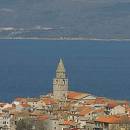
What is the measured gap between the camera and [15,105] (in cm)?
6003

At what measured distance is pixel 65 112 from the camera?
57.2 meters

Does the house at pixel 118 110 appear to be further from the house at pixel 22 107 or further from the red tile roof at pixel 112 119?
the house at pixel 22 107

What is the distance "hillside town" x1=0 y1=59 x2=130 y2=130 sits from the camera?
5275 cm

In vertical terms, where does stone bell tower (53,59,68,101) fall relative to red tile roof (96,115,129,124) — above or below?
above

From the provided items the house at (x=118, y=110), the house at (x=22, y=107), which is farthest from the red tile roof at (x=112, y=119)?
the house at (x=22, y=107)

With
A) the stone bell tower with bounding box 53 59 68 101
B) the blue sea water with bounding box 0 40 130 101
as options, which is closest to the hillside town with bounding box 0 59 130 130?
the stone bell tower with bounding box 53 59 68 101

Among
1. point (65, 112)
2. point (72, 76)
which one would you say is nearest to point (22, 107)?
point (65, 112)

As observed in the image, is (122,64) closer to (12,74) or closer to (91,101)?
(12,74)

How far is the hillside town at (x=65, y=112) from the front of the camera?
5275 cm

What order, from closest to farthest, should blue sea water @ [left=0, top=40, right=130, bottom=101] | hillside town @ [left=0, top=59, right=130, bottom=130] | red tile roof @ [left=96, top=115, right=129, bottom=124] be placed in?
red tile roof @ [left=96, top=115, right=129, bottom=124] < hillside town @ [left=0, top=59, right=130, bottom=130] < blue sea water @ [left=0, top=40, right=130, bottom=101]

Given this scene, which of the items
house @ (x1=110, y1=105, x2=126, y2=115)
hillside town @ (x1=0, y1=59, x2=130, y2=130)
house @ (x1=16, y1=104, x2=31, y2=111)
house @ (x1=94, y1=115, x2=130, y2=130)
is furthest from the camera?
house @ (x1=16, y1=104, x2=31, y2=111)

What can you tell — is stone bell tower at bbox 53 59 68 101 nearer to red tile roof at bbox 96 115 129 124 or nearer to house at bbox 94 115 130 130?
red tile roof at bbox 96 115 129 124

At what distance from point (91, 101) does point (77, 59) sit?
291 ft

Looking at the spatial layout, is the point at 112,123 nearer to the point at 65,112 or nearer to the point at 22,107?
the point at 65,112
